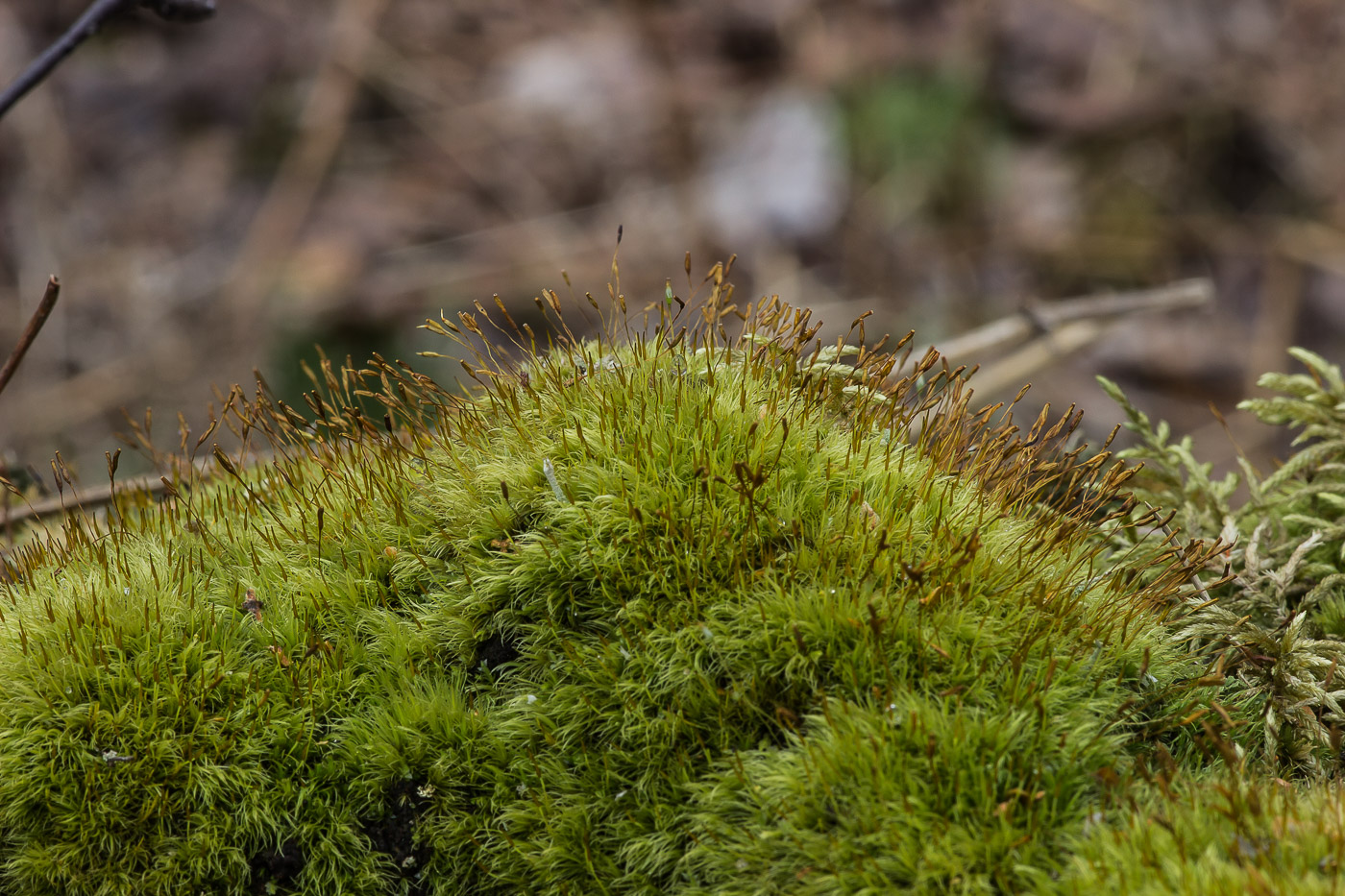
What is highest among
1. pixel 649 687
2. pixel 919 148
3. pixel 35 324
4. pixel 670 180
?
pixel 919 148

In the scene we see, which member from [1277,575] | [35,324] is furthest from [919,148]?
[35,324]

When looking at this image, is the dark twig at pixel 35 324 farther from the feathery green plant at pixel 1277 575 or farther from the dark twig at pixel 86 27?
the feathery green plant at pixel 1277 575

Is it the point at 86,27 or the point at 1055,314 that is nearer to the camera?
the point at 86,27

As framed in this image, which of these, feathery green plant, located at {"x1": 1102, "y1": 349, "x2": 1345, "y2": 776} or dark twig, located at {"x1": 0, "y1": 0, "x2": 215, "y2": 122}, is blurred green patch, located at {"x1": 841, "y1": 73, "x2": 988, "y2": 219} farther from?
dark twig, located at {"x1": 0, "y1": 0, "x2": 215, "y2": 122}

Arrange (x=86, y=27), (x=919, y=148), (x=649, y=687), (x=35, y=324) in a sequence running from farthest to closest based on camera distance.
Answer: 1. (x=919, y=148)
2. (x=86, y=27)
3. (x=35, y=324)
4. (x=649, y=687)

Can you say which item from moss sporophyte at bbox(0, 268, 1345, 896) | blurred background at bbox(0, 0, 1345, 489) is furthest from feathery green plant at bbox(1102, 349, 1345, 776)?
blurred background at bbox(0, 0, 1345, 489)

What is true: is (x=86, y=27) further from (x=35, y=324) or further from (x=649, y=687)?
(x=649, y=687)

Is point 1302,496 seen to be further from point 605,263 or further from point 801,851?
point 605,263

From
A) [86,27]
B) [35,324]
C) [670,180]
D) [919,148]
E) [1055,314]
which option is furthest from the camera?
[670,180]
